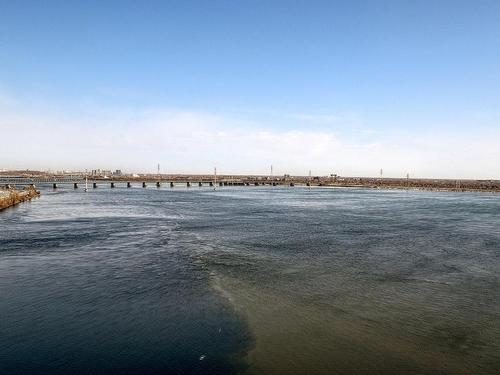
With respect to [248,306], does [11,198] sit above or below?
above

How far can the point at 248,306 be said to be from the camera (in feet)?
43.2

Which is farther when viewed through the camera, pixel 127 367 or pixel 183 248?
pixel 183 248

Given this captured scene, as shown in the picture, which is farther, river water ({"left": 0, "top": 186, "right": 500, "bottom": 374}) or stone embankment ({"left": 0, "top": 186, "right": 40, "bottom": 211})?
stone embankment ({"left": 0, "top": 186, "right": 40, "bottom": 211})

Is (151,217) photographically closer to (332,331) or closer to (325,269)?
(325,269)

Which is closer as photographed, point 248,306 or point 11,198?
point 248,306

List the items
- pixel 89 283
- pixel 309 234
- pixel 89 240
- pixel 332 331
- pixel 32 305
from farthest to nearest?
pixel 309 234, pixel 89 240, pixel 89 283, pixel 32 305, pixel 332 331

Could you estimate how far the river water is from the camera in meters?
9.43

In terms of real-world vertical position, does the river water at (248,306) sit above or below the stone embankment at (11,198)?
below

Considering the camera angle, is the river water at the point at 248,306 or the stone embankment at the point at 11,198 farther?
the stone embankment at the point at 11,198

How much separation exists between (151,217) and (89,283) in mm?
26309

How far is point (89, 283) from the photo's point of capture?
1558 cm

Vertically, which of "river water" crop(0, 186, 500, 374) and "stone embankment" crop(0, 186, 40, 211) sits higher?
"stone embankment" crop(0, 186, 40, 211)

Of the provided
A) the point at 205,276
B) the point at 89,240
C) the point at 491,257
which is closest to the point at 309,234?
the point at 491,257

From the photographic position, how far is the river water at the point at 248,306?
943 centimetres
